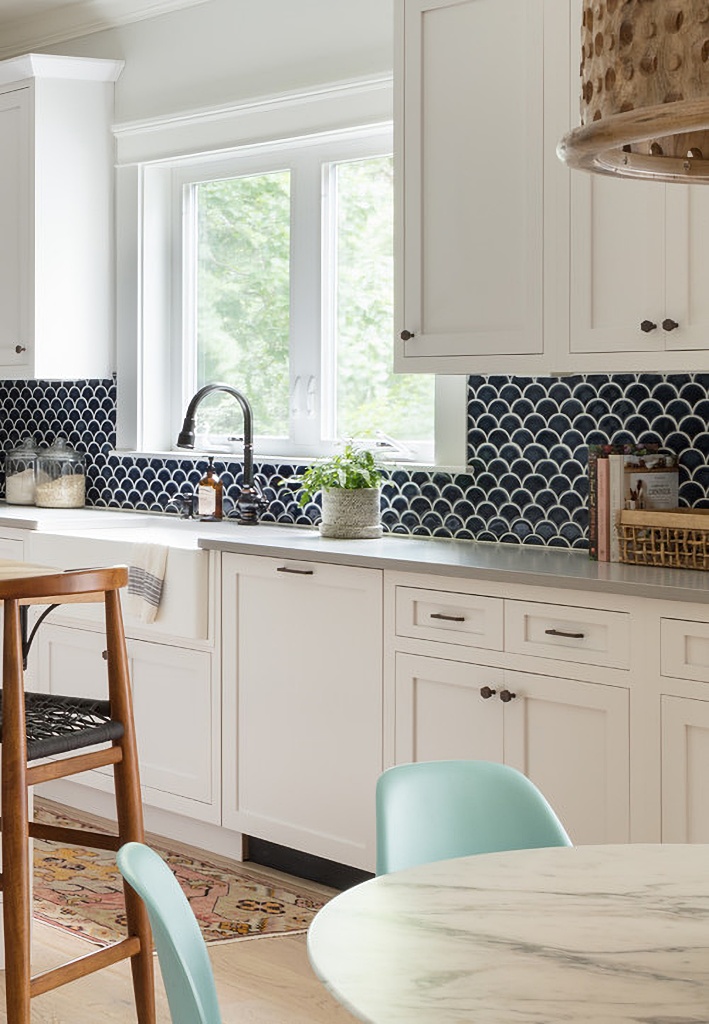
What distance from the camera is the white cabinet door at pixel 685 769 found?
2.83m

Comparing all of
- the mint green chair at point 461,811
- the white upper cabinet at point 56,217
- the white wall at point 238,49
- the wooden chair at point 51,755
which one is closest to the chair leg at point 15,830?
the wooden chair at point 51,755

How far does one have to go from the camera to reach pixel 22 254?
4.99 m

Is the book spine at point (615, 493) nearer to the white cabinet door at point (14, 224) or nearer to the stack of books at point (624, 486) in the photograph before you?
the stack of books at point (624, 486)

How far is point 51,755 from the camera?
271 cm

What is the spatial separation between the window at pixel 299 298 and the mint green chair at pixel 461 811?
7.47 feet

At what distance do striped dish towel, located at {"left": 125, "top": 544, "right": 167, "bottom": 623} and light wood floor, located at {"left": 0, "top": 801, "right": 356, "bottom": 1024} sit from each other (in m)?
0.98

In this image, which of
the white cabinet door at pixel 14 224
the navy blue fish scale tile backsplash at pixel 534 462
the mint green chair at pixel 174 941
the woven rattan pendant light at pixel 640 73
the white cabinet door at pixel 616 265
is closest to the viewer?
the woven rattan pendant light at pixel 640 73

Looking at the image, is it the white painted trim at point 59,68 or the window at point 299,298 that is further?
the white painted trim at point 59,68

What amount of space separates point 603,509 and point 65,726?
1.43 m

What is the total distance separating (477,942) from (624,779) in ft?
5.31

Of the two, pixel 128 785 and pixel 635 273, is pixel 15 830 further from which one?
pixel 635 273

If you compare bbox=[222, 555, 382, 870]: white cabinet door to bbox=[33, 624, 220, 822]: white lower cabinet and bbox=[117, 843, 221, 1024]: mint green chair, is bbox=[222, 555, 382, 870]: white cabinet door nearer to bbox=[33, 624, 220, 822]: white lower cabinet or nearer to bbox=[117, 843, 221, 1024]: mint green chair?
bbox=[33, 624, 220, 822]: white lower cabinet

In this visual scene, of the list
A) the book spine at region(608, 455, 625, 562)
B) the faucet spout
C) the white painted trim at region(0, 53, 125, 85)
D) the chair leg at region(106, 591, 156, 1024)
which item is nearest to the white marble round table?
the chair leg at region(106, 591, 156, 1024)

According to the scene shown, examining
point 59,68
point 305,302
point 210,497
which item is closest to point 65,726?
point 210,497
